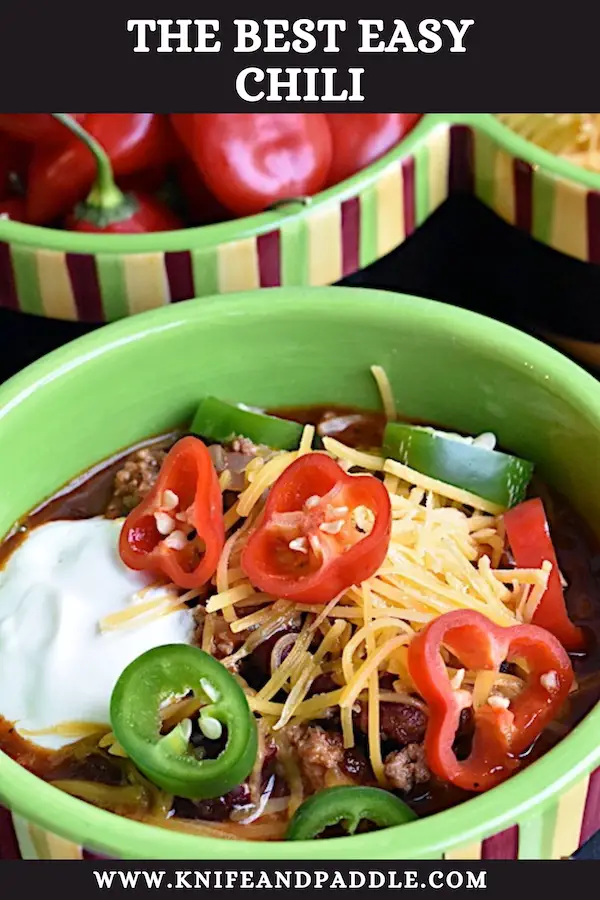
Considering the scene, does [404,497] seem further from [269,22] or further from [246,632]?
[269,22]

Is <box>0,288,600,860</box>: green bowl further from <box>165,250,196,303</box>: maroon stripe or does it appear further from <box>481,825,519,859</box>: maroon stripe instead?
<box>481,825,519,859</box>: maroon stripe

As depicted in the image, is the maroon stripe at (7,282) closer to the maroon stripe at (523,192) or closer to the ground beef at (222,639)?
the ground beef at (222,639)

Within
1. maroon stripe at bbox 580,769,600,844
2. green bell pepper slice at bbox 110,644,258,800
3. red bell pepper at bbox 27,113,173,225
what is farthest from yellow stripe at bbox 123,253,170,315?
maroon stripe at bbox 580,769,600,844

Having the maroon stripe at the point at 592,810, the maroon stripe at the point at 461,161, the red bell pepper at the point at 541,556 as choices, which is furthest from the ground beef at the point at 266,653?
the maroon stripe at the point at 461,161

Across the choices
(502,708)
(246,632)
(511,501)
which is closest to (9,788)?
(246,632)

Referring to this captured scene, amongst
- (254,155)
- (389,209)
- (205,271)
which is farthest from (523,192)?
(205,271)

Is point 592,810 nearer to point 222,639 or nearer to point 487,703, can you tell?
point 487,703
